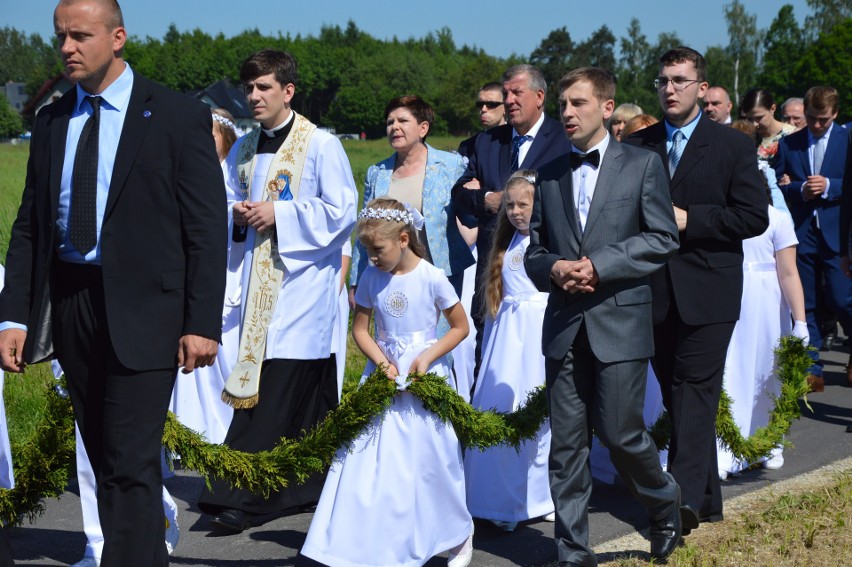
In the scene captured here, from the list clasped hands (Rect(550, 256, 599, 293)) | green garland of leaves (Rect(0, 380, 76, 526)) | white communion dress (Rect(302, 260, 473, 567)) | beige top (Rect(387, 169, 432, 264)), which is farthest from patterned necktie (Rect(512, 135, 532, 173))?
green garland of leaves (Rect(0, 380, 76, 526))

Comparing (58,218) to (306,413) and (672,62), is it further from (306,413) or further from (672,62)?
(672,62)

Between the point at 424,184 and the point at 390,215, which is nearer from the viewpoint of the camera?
the point at 390,215

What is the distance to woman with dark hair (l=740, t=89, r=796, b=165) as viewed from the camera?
10.9 metres

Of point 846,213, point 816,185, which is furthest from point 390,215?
point 816,185

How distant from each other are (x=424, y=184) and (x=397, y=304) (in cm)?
219

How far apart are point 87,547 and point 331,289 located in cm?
198

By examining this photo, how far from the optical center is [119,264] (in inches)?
162

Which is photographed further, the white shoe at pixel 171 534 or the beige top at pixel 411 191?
the beige top at pixel 411 191

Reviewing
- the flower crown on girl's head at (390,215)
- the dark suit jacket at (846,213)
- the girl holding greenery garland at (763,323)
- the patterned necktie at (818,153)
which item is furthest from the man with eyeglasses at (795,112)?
the flower crown on girl's head at (390,215)

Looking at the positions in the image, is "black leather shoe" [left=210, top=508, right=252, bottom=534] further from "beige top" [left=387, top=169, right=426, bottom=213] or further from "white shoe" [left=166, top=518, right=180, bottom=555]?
"beige top" [left=387, top=169, right=426, bottom=213]

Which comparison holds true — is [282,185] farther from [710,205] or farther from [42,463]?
[710,205]

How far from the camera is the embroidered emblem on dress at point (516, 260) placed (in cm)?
632

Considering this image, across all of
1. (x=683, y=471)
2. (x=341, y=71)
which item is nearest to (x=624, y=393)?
(x=683, y=471)

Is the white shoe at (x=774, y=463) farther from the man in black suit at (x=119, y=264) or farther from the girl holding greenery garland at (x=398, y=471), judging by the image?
the man in black suit at (x=119, y=264)
